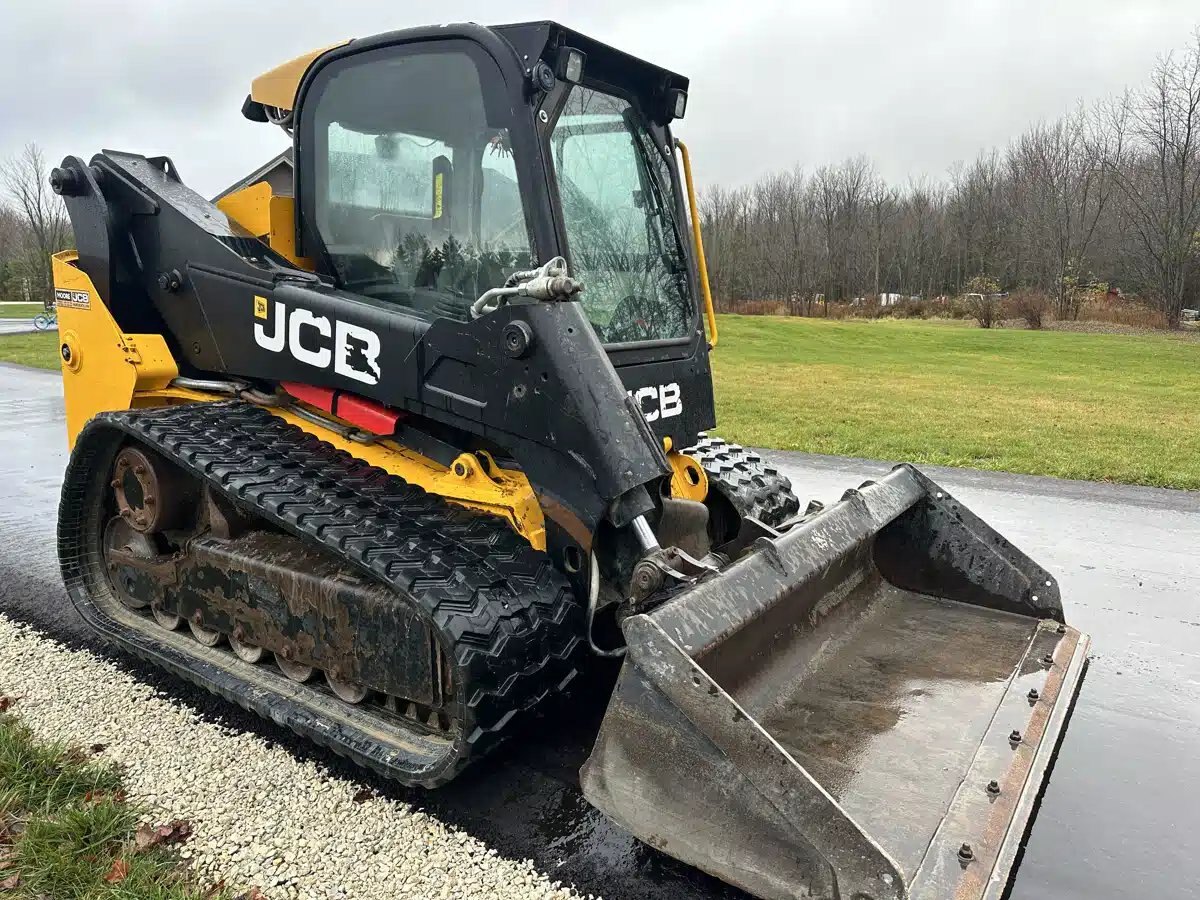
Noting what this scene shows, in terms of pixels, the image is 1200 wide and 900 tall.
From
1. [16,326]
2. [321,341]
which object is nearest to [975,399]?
[321,341]

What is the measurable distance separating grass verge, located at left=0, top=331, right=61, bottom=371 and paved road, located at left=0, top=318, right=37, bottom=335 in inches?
30.5

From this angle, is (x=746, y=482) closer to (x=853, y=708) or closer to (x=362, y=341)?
(x=853, y=708)

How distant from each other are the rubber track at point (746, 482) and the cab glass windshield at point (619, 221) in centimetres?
69

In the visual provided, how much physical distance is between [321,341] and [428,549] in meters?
1.04

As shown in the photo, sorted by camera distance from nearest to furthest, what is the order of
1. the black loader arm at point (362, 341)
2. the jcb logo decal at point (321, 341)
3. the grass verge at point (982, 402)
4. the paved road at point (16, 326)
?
the black loader arm at point (362, 341)
the jcb logo decal at point (321, 341)
the grass verge at point (982, 402)
the paved road at point (16, 326)

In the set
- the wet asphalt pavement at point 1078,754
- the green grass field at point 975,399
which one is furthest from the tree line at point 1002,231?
the wet asphalt pavement at point 1078,754

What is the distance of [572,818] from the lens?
3.04 meters

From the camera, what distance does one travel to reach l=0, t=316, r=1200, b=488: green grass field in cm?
934

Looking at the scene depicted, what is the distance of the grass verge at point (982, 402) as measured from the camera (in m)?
9.29

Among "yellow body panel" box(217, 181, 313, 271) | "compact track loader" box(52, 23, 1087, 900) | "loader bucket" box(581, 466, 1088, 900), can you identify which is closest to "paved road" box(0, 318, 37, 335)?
"compact track loader" box(52, 23, 1087, 900)

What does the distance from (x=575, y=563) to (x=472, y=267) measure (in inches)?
44.4

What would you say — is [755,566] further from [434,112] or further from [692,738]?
[434,112]

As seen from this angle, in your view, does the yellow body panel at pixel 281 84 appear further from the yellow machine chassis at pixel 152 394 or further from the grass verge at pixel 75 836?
the grass verge at pixel 75 836

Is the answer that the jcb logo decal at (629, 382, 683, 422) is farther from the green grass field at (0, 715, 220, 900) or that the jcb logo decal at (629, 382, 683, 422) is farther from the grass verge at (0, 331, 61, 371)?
the grass verge at (0, 331, 61, 371)
